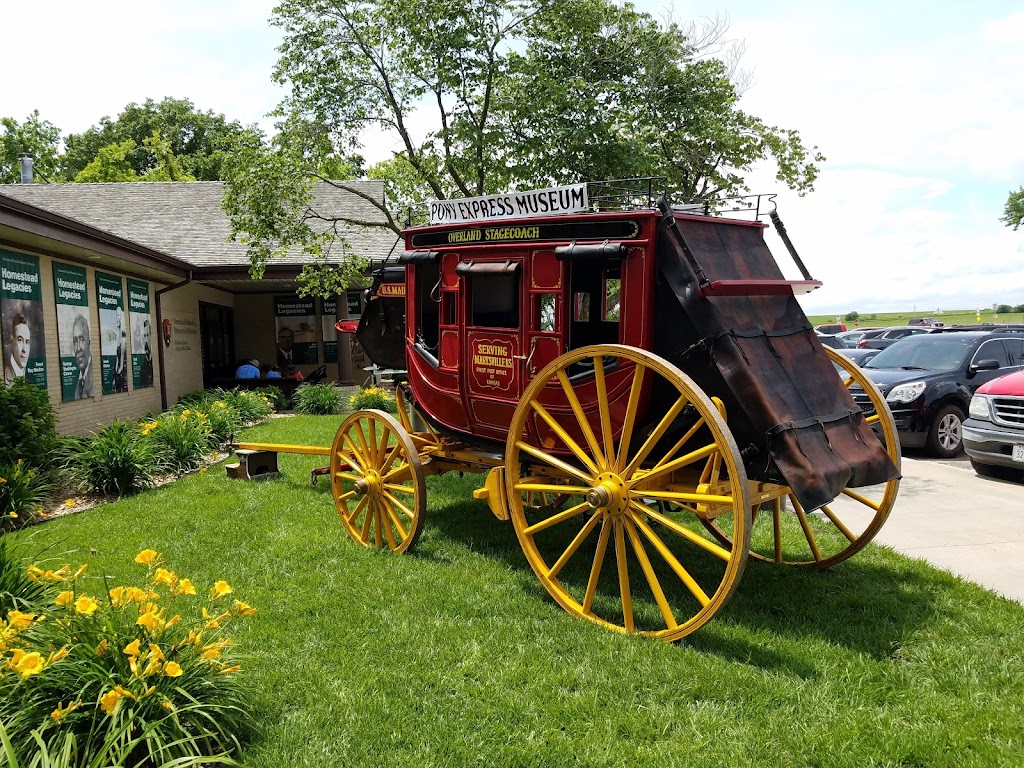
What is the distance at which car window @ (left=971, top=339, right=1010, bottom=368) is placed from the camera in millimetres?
11969

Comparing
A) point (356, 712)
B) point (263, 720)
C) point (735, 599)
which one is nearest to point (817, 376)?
point (735, 599)

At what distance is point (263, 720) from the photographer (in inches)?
147

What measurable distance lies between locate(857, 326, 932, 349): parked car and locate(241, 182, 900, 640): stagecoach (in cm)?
2127

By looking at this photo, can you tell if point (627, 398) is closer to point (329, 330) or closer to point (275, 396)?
point (275, 396)

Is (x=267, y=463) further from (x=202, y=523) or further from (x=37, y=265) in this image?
(x=37, y=265)

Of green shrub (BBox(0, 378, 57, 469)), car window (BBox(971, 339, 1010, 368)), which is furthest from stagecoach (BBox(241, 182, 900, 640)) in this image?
car window (BBox(971, 339, 1010, 368))

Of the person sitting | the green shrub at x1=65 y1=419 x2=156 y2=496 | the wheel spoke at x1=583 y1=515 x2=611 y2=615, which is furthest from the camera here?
the person sitting

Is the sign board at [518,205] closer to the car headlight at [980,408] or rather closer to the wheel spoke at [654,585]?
the wheel spoke at [654,585]

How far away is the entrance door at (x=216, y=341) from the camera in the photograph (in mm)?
19750

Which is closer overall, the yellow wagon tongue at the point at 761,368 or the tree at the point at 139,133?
the yellow wagon tongue at the point at 761,368

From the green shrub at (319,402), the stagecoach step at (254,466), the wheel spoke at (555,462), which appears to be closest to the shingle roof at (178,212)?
the green shrub at (319,402)

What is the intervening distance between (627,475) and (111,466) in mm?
6623

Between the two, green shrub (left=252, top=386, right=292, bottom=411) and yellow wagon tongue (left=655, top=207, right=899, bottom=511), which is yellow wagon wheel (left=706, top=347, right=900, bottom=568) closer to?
yellow wagon tongue (left=655, top=207, right=899, bottom=511)

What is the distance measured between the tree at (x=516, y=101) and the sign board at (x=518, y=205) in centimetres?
390
